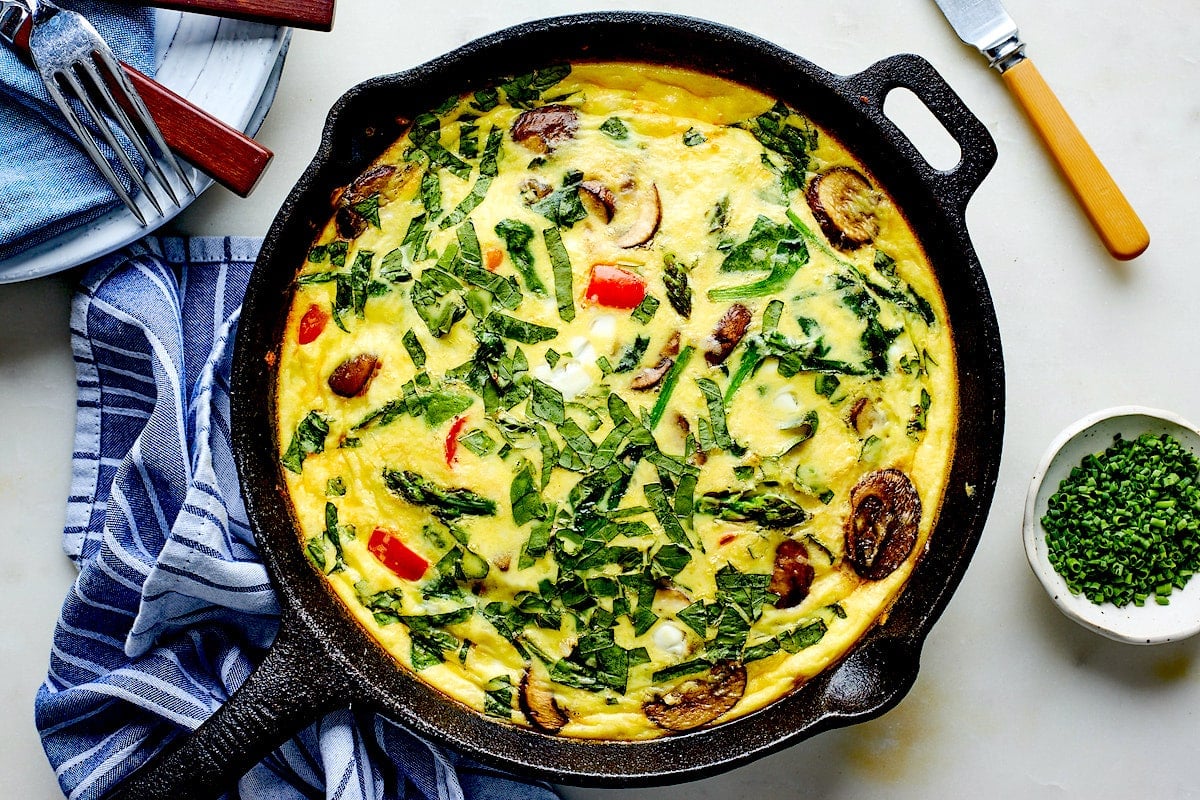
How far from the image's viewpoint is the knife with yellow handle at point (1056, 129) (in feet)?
9.62

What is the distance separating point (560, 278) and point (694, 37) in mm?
666

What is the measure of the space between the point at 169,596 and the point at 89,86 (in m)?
1.30

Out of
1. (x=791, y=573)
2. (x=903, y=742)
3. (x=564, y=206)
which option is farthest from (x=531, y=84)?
(x=903, y=742)

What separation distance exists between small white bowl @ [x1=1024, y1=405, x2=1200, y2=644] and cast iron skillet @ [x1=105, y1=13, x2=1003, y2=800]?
16.2 inches

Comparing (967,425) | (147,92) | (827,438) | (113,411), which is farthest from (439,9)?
(967,425)

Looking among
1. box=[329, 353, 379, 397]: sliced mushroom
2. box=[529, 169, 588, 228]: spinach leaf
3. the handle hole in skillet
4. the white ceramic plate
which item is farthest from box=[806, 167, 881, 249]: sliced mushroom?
the white ceramic plate

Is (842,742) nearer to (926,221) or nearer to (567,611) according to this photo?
(567,611)

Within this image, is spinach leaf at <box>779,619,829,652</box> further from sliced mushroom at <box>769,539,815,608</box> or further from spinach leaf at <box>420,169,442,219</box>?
spinach leaf at <box>420,169,442,219</box>

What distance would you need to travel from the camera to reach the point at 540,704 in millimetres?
2547

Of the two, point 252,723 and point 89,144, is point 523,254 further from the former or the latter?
point 252,723

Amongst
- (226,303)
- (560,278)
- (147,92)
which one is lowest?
(560,278)

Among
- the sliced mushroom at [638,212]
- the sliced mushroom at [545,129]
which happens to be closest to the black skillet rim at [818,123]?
the sliced mushroom at [545,129]

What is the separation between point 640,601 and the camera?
253cm

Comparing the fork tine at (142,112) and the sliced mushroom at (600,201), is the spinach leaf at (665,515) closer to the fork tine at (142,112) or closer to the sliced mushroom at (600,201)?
the sliced mushroom at (600,201)
